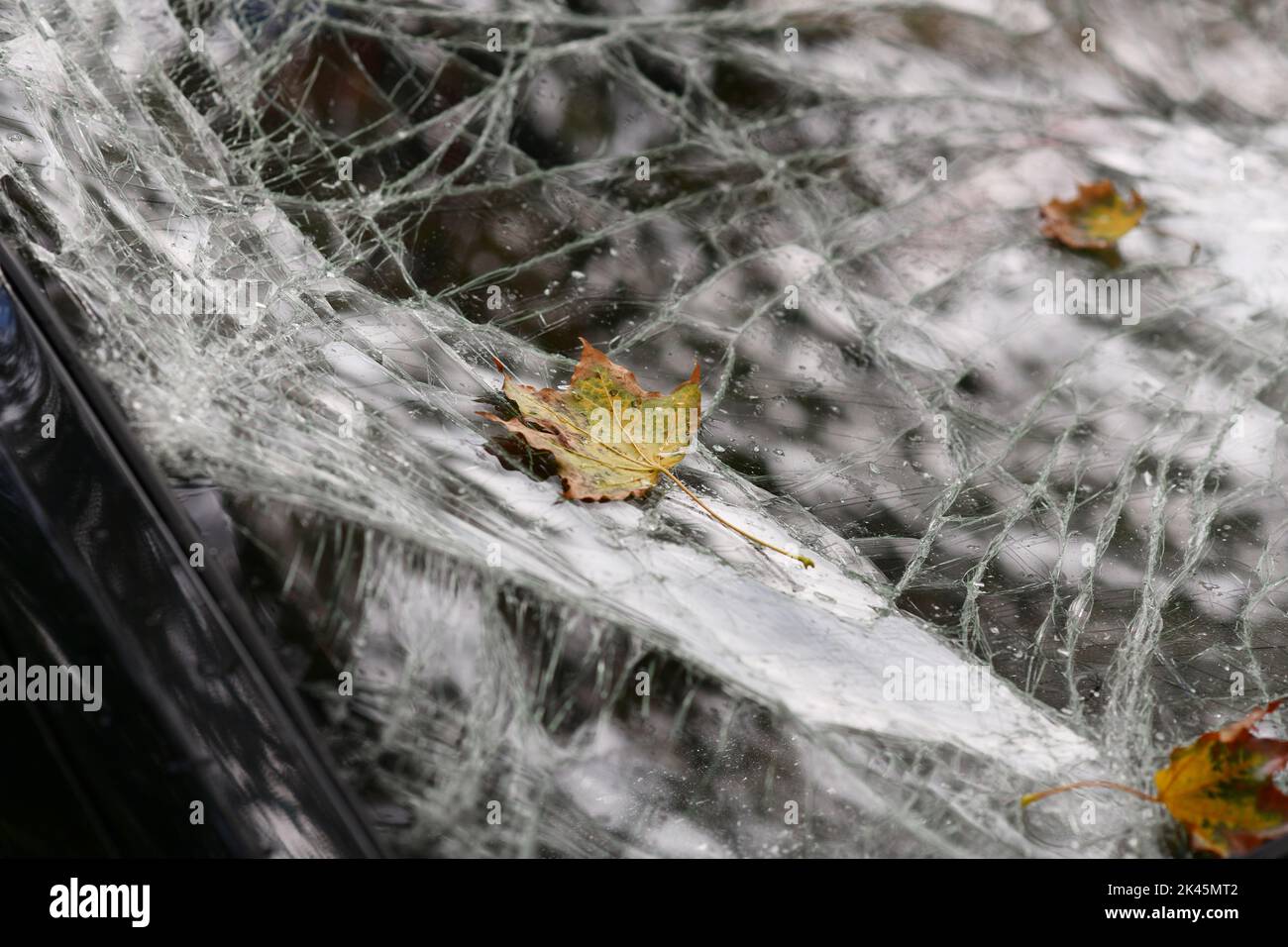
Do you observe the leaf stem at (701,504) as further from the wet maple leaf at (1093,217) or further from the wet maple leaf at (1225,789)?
the wet maple leaf at (1093,217)

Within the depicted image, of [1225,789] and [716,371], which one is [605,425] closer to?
[716,371]

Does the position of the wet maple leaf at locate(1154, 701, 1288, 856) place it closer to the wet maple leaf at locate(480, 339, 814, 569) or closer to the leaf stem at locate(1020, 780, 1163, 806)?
the leaf stem at locate(1020, 780, 1163, 806)

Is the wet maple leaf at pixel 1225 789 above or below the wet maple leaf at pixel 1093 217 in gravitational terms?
below

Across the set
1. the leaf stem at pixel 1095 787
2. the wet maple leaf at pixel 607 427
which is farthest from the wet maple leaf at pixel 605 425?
the leaf stem at pixel 1095 787

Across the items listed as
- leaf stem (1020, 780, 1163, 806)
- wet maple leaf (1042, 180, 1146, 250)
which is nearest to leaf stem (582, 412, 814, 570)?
leaf stem (1020, 780, 1163, 806)

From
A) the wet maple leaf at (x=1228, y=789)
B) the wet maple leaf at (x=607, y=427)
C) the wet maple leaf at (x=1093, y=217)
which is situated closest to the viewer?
the wet maple leaf at (x=1228, y=789)

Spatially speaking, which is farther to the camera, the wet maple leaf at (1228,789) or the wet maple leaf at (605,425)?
the wet maple leaf at (605,425)
